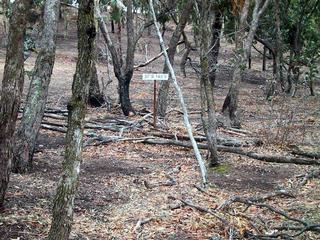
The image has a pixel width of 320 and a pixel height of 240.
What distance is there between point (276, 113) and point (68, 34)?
26400 millimetres

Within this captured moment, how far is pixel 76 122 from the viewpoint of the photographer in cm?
409

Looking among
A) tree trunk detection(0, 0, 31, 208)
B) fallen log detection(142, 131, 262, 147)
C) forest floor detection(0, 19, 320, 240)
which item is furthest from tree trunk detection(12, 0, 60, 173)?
fallen log detection(142, 131, 262, 147)

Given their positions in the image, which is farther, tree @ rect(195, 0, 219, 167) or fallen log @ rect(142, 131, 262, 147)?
fallen log @ rect(142, 131, 262, 147)

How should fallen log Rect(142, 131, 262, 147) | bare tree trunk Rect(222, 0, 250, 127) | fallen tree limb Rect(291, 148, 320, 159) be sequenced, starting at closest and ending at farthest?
fallen tree limb Rect(291, 148, 320, 159), fallen log Rect(142, 131, 262, 147), bare tree trunk Rect(222, 0, 250, 127)

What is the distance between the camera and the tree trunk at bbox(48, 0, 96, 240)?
394 centimetres

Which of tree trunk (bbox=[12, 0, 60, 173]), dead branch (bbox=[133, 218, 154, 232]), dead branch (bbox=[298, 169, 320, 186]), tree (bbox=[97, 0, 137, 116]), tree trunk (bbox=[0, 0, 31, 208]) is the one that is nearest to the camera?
tree trunk (bbox=[0, 0, 31, 208])

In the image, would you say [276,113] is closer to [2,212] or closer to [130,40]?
[130,40]

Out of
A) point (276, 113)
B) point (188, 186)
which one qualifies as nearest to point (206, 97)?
point (188, 186)

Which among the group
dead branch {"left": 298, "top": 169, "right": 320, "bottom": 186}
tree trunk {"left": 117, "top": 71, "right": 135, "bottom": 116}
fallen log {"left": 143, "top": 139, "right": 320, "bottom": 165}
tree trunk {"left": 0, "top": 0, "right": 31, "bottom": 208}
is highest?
tree trunk {"left": 0, "top": 0, "right": 31, "bottom": 208}

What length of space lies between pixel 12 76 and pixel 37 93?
70.0 inches

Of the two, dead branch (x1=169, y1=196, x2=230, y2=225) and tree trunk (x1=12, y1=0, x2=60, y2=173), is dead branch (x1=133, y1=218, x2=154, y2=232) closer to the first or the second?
dead branch (x1=169, y1=196, x2=230, y2=225)

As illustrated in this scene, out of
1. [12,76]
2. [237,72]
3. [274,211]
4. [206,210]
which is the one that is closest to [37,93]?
[12,76]

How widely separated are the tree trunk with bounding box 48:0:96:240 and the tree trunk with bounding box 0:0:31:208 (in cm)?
162

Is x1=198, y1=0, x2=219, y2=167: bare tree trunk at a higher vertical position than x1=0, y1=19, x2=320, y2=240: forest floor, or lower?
higher
